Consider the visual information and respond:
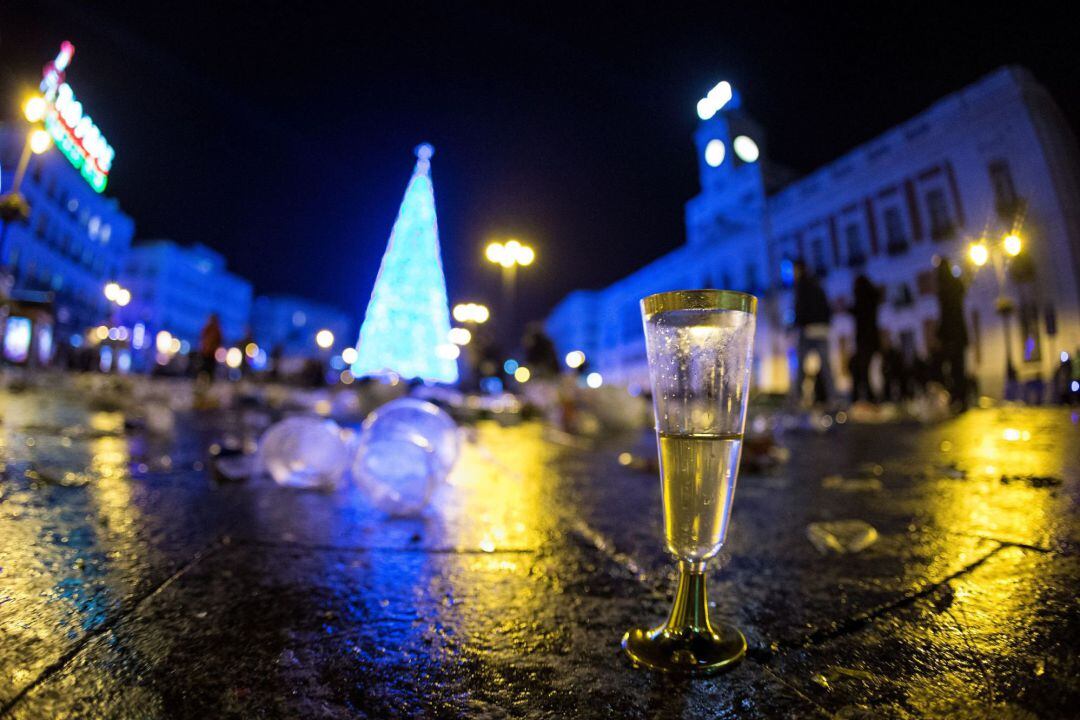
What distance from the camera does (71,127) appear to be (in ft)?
20.8

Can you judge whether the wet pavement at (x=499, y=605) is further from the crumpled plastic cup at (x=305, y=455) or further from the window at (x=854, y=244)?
the window at (x=854, y=244)

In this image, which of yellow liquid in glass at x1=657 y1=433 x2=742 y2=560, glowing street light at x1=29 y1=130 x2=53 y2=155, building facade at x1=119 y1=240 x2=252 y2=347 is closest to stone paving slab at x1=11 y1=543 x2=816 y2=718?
yellow liquid in glass at x1=657 y1=433 x2=742 y2=560

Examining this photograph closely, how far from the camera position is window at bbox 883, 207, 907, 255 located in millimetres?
18422

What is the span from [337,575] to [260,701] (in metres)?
0.47

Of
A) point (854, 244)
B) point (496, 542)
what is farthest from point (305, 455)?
point (854, 244)

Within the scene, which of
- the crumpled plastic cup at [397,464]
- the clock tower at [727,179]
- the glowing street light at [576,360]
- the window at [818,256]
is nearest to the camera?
the crumpled plastic cup at [397,464]

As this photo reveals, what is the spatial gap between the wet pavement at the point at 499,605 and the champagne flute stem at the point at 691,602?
73mm

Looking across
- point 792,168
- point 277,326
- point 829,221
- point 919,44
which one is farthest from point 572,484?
point 277,326

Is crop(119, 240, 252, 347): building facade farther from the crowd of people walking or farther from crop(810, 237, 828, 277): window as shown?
the crowd of people walking

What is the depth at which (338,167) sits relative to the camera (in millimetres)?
29000

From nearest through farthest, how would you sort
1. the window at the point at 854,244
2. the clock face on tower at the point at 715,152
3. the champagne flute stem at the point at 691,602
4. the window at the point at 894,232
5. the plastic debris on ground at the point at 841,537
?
the champagne flute stem at the point at 691,602
the plastic debris on ground at the point at 841,537
the window at the point at 894,232
the window at the point at 854,244
the clock face on tower at the point at 715,152

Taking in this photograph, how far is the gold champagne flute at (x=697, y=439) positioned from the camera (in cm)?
66

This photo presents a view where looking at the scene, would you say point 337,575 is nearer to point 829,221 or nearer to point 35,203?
point 829,221

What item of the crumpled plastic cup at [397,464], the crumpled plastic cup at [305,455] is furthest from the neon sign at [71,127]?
the crumpled plastic cup at [397,464]
